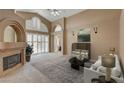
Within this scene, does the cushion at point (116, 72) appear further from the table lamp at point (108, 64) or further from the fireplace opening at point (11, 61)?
the fireplace opening at point (11, 61)

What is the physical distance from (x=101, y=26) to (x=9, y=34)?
6.12ft

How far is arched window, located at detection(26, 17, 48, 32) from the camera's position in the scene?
2240 millimetres

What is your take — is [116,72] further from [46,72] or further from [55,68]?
[46,72]

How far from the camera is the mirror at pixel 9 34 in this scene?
1995mm

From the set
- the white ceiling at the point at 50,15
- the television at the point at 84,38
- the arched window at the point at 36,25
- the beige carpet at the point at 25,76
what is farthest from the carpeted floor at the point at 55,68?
the white ceiling at the point at 50,15

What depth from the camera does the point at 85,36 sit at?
2.26 metres

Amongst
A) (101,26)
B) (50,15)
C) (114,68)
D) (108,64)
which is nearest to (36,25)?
(50,15)

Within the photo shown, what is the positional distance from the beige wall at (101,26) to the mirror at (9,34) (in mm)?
1298
